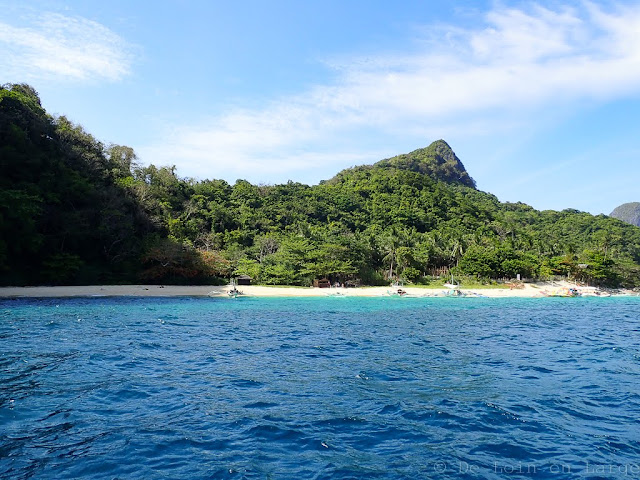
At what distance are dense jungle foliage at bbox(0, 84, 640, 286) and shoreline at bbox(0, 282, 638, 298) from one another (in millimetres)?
3047

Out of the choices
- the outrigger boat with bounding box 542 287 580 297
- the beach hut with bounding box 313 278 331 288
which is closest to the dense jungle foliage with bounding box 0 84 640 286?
the beach hut with bounding box 313 278 331 288

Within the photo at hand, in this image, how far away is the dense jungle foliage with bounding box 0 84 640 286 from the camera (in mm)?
35312

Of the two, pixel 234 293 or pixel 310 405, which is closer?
pixel 310 405

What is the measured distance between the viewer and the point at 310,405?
333 inches

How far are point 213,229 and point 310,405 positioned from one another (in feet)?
191

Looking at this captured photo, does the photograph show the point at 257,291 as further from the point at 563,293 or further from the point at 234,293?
the point at 563,293

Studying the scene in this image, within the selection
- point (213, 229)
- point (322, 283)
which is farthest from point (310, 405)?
point (213, 229)

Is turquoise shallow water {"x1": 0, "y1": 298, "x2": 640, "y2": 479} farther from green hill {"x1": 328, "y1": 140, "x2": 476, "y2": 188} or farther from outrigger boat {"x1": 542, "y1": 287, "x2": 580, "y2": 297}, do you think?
green hill {"x1": 328, "y1": 140, "x2": 476, "y2": 188}

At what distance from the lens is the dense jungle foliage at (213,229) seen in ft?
116

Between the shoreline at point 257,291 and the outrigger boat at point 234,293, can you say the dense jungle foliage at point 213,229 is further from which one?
the outrigger boat at point 234,293

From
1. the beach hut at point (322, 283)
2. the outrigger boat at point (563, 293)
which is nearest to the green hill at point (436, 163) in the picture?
the outrigger boat at point (563, 293)

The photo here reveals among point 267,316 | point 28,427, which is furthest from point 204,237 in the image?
point 28,427

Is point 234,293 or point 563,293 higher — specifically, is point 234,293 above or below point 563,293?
below

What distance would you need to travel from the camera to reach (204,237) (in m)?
57.3
